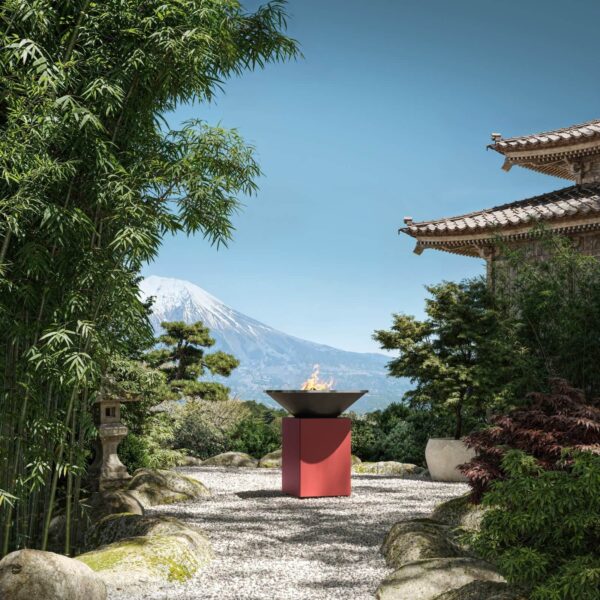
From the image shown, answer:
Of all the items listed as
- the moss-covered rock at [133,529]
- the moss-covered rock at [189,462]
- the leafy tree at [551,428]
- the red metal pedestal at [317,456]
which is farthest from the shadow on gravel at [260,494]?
the leafy tree at [551,428]

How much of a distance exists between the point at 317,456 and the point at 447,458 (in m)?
2.37

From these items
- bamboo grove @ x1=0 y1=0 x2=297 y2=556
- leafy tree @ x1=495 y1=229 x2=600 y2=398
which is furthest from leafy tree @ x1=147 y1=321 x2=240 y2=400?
bamboo grove @ x1=0 y1=0 x2=297 y2=556

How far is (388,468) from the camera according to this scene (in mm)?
11078

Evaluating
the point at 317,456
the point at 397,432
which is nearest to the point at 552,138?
the point at 397,432

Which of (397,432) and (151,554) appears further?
(397,432)

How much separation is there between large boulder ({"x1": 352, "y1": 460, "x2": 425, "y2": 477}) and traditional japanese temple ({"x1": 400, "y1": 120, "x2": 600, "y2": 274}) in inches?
123

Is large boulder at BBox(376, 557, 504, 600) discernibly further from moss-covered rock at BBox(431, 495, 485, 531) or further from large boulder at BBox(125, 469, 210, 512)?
large boulder at BBox(125, 469, 210, 512)

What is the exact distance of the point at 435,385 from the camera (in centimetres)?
935

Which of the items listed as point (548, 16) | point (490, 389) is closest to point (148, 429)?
point (490, 389)

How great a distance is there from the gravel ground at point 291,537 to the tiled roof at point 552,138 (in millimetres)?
4984

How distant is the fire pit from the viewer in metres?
7.74

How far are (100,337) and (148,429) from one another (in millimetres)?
4844

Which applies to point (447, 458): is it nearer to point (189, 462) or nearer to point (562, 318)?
point (562, 318)

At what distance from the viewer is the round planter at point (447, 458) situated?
30.7 ft
